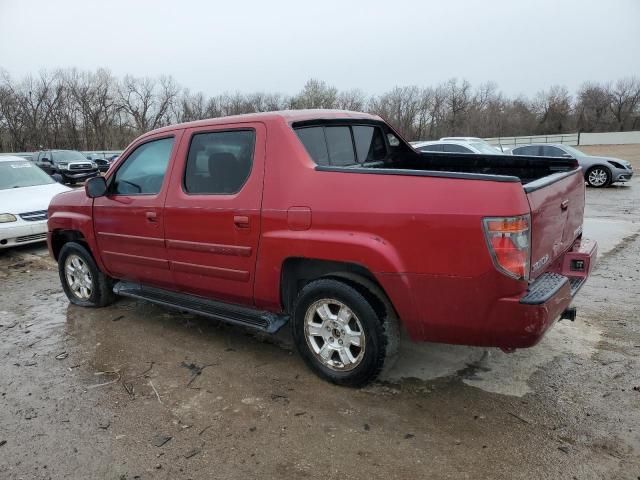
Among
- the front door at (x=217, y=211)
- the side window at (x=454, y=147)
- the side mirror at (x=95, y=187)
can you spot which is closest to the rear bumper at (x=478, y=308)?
the front door at (x=217, y=211)

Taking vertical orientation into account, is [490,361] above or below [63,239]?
below

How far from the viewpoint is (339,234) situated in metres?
3.17

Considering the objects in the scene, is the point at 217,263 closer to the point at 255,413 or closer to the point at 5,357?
the point at 255,413

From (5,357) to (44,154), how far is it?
2356cm

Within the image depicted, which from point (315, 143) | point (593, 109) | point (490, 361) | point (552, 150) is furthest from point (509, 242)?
point (593, 109)

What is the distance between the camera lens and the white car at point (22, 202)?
8227 mm

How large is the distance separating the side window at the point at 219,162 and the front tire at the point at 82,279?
6.36ft

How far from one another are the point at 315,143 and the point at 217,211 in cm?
91

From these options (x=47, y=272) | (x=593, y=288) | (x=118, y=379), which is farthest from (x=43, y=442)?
(x=593, y=288)

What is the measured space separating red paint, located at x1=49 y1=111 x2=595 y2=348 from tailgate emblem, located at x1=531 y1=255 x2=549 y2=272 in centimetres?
2

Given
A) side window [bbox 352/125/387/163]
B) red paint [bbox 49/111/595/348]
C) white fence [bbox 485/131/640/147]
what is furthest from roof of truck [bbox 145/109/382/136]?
white fence [bbox 485/131/640/147]

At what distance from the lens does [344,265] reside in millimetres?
3367

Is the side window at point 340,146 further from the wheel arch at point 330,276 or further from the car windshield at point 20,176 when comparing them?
the car windshield at point 20,176

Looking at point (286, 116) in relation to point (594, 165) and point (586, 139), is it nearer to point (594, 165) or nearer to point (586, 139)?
point (594, 165)
